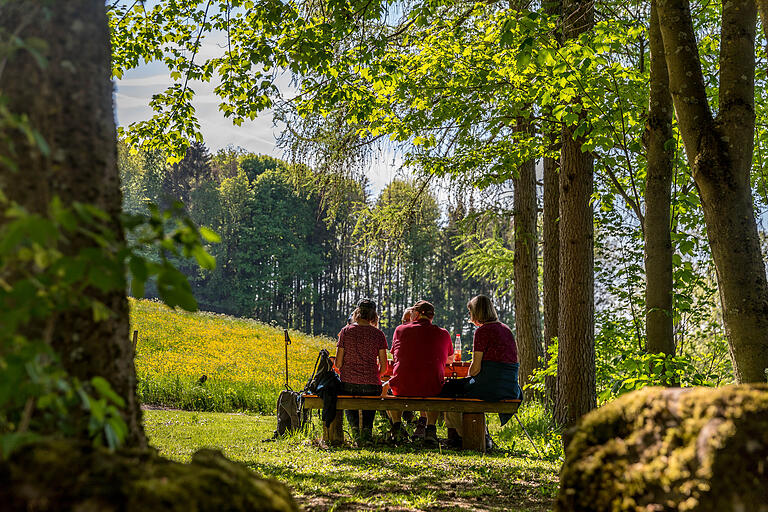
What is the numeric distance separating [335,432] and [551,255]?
510 cm

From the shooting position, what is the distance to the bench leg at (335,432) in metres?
7.32

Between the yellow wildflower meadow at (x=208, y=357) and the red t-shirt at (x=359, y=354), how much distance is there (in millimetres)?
7453

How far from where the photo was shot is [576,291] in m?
7.78

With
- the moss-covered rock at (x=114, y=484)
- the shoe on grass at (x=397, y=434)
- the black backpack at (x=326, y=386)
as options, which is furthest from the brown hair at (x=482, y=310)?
the moss-covered rock at (x=114, y=484)

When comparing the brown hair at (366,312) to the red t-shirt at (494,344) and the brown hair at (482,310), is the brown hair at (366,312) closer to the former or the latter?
the brown hair at (482,310)

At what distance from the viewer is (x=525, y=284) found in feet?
39.5

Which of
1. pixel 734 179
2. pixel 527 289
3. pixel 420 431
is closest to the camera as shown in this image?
pixel 734 179

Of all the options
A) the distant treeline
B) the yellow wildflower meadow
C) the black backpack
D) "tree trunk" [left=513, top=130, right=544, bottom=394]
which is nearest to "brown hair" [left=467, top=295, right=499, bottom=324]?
the black backpack

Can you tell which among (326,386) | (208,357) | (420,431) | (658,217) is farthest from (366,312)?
(208,357)

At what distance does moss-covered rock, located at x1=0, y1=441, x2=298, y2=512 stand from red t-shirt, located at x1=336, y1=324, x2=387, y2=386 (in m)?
5.87

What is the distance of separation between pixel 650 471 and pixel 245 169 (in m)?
60.7

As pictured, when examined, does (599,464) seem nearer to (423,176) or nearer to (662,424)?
(662,424)

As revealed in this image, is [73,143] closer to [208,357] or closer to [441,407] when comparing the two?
[441,407]

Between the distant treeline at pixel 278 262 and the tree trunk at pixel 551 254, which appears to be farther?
the distant treeline at pixel 278 262
